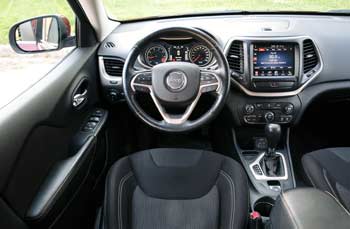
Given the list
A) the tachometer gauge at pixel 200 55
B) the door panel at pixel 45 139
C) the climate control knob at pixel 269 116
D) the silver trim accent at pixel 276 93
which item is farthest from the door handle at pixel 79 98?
the climate control knob at pixel 269 116

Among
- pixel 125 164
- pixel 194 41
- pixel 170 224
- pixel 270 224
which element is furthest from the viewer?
pixel 194 41

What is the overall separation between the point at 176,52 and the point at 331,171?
91cm

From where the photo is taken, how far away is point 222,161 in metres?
1.97

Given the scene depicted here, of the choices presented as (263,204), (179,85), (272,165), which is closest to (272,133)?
(272,165)

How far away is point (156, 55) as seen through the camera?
2150mm

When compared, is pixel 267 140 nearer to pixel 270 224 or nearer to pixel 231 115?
pixel 231 115

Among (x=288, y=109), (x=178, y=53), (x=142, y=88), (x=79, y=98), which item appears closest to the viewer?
(x=142, y=88)

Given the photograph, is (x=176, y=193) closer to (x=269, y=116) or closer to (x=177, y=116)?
(x=177, y=116)

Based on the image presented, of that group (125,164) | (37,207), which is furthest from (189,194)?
(37,207)

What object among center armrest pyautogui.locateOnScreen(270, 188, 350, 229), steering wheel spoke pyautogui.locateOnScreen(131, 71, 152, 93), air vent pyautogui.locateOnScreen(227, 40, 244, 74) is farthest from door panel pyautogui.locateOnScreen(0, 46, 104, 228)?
center armrest pyautogui.locateOnScreen(270, 188, 350, 229)

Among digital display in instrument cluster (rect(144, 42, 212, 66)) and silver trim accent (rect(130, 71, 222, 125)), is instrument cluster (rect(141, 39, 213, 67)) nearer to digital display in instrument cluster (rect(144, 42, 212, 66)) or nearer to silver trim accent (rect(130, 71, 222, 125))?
digital display in instrument cluster (rect(144, 42, 212, 66))

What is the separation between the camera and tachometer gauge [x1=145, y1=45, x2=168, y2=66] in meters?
2.12

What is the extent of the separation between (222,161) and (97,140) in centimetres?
62

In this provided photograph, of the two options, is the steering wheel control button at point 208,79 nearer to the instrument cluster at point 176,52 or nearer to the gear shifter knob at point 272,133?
the instrument cluster at point 176,52
